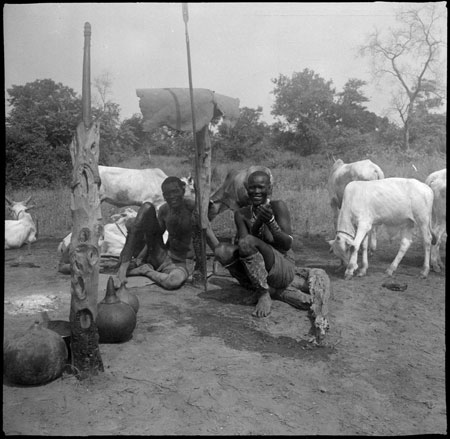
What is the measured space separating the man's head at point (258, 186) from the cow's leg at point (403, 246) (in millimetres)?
2967

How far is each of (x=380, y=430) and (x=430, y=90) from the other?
16.3 feet

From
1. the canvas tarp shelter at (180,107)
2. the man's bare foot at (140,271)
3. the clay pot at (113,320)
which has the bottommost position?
the man's bare foot at (140,271)

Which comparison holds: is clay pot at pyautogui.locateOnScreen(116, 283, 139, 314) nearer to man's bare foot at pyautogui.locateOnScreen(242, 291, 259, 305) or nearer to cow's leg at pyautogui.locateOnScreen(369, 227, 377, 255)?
man's bare foot at pyautogui.locateOnScreen(242, 291, 259, 305)

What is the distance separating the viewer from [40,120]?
7.29 m

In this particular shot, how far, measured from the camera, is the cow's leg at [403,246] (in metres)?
6.49

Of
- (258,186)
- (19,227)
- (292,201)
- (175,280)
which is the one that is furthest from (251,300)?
(292,201)

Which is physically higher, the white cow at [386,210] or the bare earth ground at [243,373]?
the white cow at [386,210]

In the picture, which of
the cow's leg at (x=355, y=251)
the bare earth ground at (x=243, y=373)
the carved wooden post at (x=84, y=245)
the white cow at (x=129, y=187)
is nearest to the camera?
the bare earth ground at (x=243, y=373)

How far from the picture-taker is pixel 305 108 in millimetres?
21422

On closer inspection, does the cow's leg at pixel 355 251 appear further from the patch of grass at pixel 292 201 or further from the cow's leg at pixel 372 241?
the patch of grass at pixel 292 201

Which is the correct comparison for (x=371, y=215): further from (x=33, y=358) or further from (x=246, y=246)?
(x=33, y=358)

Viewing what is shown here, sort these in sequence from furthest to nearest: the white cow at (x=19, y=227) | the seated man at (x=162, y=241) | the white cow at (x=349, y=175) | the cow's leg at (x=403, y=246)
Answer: the white cow at (x=349, y=175)
the white cow at (x=19, y=227)
the cow's leg at (x=403, y=246)
the seated man at (x=162, y=241)

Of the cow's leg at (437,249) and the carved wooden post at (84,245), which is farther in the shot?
the cow's leg at (437,249)

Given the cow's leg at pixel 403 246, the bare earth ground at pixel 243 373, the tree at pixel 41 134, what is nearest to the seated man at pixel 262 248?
the bare earth ground at pixel 243 373
